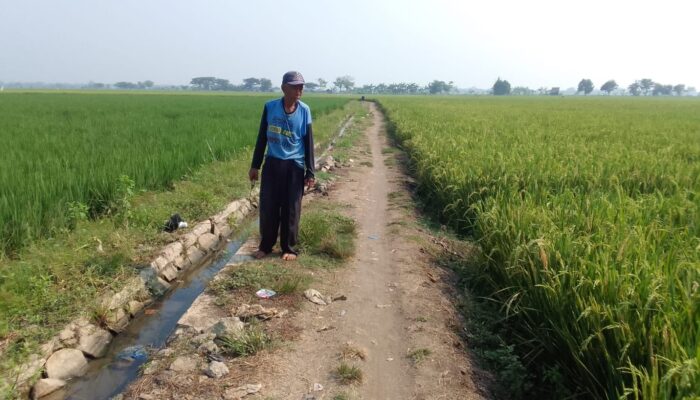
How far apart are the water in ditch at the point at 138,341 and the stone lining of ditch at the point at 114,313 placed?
2.7 inches

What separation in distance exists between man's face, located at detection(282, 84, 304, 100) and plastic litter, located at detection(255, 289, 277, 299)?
6.12 ft

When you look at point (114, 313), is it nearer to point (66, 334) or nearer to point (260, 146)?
point (66, 334)

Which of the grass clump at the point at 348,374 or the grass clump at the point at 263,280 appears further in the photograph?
the grass clump at the point at 263,280

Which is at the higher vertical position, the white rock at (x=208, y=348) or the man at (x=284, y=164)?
the man at (x=284, y=164)

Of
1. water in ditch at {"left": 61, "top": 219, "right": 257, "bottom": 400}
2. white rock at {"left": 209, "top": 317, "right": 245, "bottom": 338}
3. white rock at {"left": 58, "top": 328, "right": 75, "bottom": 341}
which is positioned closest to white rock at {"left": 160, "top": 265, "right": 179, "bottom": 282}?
water in ditch at {"left": 61, "top": 219, "right": 257, "bottom": 400}

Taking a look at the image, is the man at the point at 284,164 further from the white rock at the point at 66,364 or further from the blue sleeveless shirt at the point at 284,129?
the white rock at the point at 66,364

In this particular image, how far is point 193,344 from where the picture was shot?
316cm

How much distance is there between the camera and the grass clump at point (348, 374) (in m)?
2.86

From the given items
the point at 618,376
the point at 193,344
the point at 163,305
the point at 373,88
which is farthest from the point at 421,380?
the point at 373,88

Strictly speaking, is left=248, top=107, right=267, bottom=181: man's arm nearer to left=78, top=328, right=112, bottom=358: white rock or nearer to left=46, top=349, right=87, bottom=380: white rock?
left=78, top=328, right=112, bottom=358: white rock

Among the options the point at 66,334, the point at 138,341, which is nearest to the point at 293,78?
the point at 138,341

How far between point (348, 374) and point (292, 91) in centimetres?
270

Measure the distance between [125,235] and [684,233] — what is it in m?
5.06

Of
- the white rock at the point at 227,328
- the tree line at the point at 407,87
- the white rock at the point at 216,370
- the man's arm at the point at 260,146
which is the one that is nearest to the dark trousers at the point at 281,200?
the man's arm at the point at 260,146
